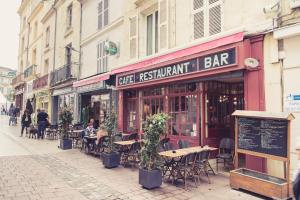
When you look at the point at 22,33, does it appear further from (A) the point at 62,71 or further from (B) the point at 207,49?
(B) the point at 207,49

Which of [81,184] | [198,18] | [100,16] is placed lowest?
[81,184]

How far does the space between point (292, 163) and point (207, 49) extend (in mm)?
3416

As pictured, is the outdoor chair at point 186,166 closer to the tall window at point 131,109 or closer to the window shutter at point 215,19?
the window shutter at point 215,19

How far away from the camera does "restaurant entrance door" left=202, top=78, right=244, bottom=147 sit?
838 centimetres

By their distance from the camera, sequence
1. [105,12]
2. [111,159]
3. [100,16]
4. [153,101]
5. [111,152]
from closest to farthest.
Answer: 1. [111,159]
2. [111,152]
3. [153,101]
4. [105,12]
5. [100,16]

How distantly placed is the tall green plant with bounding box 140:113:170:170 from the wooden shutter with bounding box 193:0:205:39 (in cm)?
362

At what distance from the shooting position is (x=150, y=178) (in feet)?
18.3

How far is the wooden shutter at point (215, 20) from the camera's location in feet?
25.2

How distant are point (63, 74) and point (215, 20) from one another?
12.7 metres

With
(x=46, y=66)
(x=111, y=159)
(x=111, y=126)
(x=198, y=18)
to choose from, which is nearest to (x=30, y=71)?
(x=46, y=66)

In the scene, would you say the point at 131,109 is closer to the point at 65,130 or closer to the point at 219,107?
the point at 65,130

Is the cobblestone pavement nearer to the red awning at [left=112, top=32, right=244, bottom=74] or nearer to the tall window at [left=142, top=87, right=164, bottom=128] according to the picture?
the tall window at [left=142, top=87, right=164, bottom=128]

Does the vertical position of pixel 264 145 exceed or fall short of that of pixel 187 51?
it falls short

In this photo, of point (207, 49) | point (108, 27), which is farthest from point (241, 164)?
point (108, 27)
